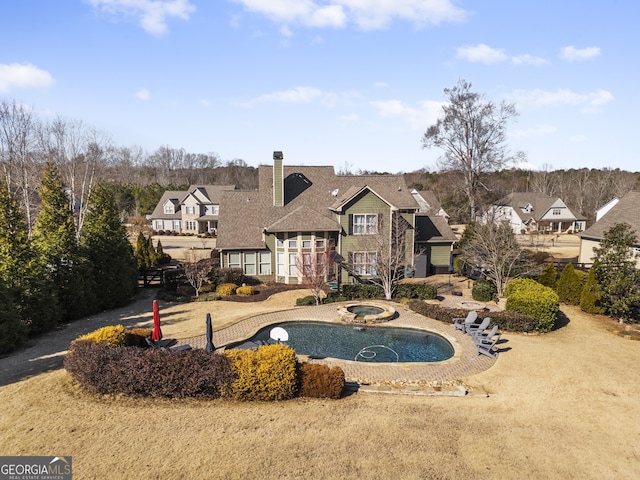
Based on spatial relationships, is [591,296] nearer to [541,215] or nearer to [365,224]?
[365,224]

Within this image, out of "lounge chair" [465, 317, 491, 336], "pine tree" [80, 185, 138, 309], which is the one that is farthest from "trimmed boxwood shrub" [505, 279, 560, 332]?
"pine tree" [80, 185, 138, 309]

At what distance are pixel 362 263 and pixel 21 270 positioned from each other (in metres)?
21.9

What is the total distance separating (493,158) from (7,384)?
49.2 meters

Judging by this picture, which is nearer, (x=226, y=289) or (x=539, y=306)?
(x=539, y=306)

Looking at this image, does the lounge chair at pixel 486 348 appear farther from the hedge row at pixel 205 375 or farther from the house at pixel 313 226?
the house at pixel 313 226

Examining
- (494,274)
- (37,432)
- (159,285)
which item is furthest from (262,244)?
(37,432)

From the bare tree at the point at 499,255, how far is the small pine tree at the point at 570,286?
170cm

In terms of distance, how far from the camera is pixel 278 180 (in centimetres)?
3378

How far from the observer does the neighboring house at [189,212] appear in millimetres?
69375

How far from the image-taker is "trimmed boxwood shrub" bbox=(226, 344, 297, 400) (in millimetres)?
12727

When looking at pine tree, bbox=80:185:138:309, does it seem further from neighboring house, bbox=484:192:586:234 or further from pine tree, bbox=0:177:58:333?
neighboring house, bbox=484:192:586:234

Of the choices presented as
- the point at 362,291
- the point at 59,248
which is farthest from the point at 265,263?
the point at 59,248

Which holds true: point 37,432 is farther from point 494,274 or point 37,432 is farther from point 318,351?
point 494,274

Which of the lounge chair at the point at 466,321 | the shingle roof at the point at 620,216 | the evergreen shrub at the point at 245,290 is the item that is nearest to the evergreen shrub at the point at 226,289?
the evergreen shrub at the point at 245,290
